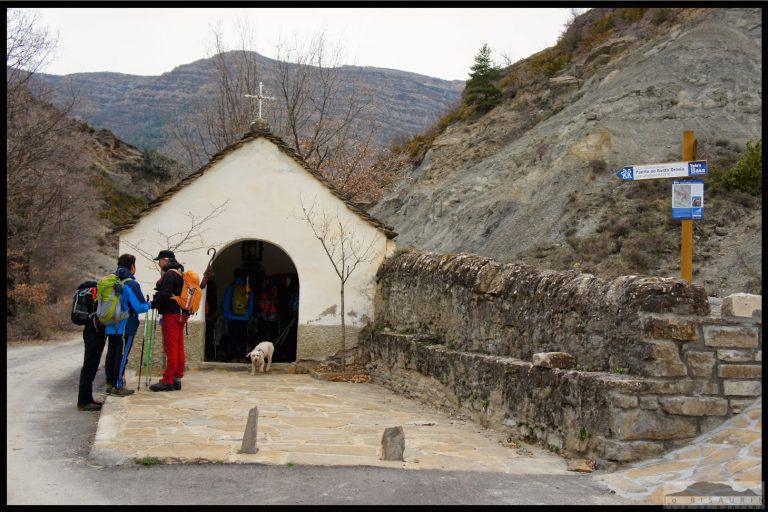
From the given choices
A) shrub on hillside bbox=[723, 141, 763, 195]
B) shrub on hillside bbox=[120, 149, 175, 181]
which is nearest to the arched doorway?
shrub on hillside bbox=[723, 141, 763, 195]

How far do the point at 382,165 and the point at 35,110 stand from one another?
14.6 m

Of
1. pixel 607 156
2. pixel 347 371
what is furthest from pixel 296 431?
pixel 607 156

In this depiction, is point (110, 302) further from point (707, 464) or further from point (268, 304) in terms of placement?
point (707, 464)

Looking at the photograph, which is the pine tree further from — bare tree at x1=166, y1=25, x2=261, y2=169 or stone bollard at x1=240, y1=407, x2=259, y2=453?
stone bollard at x1=240, y1=407, x2=259, y2=453

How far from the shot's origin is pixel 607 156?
73.7ft

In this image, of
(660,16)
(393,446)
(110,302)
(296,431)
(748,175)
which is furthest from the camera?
(660,16)

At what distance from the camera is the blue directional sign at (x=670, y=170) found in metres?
8.24

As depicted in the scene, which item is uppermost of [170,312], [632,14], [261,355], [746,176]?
[632,14]

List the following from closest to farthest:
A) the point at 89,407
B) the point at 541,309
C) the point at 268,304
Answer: the point at 541,309, the point at 89,407, the point at 268,304

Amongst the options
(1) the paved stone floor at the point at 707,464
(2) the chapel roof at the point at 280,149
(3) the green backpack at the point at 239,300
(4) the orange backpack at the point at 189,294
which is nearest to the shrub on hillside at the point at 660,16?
(2) the chapel roof at the point at 280,149

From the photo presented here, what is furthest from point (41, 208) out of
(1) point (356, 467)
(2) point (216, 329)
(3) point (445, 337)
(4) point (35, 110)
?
(1) point (356, 467)

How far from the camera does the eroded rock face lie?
6.50m

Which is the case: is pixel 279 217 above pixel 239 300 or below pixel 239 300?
above

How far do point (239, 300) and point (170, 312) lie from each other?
15.3 feet
